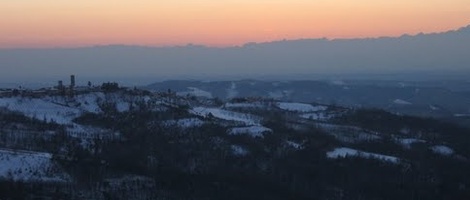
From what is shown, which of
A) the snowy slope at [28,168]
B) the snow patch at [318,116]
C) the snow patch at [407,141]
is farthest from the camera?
the snow patch at [318,116]

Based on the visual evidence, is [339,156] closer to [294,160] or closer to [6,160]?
[294,160]

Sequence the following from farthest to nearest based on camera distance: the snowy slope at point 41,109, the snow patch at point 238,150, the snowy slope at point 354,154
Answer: the snowy slope at point 354,154 → the snowy slope at point 41,109 → the snow patch at point 238,150

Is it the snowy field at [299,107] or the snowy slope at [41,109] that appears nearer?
the snowy slope at [41,109]

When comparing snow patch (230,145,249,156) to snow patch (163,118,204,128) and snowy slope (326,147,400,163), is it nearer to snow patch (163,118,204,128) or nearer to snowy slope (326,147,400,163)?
snow patch (163,118,204,128)

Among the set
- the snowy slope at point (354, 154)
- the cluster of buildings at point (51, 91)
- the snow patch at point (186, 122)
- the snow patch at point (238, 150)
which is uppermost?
the cluster of buildings at point (51, 91)

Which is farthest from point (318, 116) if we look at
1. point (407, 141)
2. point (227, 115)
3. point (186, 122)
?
point (186, 122)

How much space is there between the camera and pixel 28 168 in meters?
59.4

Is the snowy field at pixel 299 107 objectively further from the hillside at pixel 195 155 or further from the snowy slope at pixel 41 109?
the snowy slope at pixel 41 109

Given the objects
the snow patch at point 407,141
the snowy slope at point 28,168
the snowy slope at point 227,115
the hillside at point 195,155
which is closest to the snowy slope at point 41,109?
the hillside at point 195,155

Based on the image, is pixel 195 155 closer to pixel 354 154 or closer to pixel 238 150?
pixel 238 150

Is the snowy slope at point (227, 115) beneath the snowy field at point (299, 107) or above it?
above

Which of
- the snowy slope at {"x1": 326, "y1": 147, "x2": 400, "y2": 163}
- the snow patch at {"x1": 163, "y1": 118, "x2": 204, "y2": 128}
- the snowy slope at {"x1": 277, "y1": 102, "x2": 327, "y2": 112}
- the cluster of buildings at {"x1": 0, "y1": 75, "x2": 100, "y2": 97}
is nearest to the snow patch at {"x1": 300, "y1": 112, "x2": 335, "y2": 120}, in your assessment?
the snowy slope at {"x1": 277, "y1": 102, "x2": 327, "y2": 112}

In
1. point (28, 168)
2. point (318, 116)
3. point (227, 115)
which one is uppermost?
point (28, 168)

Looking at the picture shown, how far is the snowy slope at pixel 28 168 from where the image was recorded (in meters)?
57.8
